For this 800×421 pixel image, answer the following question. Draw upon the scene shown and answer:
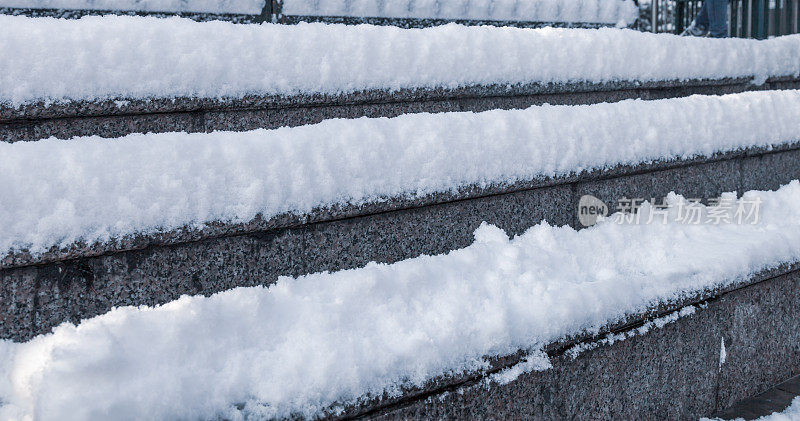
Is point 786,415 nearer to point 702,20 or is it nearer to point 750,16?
point 702,20

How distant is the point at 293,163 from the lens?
2.49 metres

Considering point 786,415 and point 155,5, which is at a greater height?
point 155,5

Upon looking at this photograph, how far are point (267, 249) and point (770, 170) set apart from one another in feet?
11.7

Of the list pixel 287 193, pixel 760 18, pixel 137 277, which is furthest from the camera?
pixel 760 18

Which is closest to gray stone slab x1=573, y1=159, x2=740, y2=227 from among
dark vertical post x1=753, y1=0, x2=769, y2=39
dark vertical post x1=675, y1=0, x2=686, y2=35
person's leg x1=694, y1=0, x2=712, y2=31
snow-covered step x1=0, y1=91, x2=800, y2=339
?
snow-covered step x1=0, y1=91, x2=800, y2=339

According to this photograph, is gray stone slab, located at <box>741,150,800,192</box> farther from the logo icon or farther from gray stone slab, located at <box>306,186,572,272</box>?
gray stone slab, located at <box>306,186,572,272</box>

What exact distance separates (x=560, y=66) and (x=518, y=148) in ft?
3.21

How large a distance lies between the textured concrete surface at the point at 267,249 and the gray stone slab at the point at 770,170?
106cm

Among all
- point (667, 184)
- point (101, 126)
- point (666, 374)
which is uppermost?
point (101, 126)

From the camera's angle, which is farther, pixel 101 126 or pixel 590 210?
pixel 590 210

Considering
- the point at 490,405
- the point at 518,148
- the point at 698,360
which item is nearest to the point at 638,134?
the point at 518,148

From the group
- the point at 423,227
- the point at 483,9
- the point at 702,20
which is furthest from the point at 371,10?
the point at 702,20

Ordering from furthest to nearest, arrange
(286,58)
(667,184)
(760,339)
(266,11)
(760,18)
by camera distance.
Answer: (760,18), (266,11), (667,184), (760,339), (286,58)

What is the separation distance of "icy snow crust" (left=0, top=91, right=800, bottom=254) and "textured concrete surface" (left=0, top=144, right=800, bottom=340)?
0.19 feet
